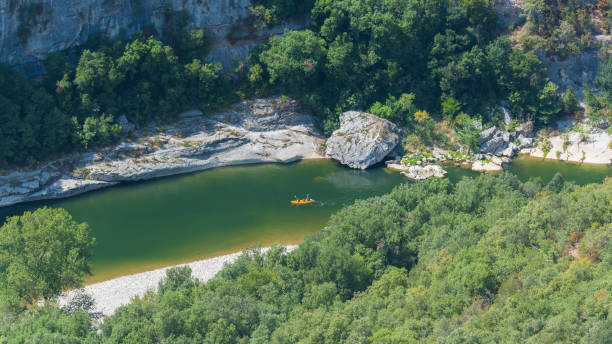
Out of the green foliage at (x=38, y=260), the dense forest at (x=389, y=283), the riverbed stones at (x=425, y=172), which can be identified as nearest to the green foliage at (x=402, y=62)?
the riverbed stones at (x=425, y=172)

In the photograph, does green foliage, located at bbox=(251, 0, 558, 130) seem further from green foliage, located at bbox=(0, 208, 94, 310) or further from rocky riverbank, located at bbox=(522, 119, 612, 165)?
green foliage, located at bbox=(0, 208, 94, 310)

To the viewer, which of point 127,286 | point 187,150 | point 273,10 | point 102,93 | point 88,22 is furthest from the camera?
point 273,10

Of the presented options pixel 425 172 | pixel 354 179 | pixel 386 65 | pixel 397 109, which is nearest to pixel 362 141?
pixel 354 179

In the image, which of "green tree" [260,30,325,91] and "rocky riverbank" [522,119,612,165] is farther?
"green tree" [260,30,325,91]

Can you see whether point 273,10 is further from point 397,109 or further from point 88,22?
point 88,22

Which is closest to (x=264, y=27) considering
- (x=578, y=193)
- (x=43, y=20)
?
(x=43, y=20)

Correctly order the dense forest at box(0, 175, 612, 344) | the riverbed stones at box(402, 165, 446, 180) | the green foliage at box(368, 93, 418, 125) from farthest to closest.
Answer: the green foliage at box(368, 93, 418, 125) → the riverbed stones at box(402, 165, 446, 180) → the dense forest at box(0, 175, 612, 344)

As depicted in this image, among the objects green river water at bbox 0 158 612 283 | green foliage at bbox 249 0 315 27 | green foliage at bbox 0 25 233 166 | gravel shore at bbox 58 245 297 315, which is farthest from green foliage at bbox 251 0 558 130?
gravel shore at bbox 58 245 297 315
